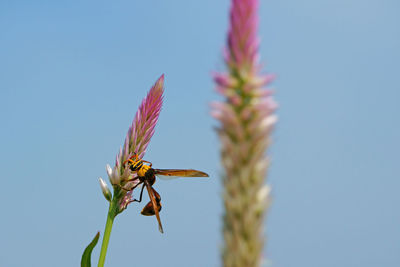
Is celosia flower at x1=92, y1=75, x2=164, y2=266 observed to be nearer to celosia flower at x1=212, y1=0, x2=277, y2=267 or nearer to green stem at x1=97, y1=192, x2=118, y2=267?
green stem at x1=97, y1=192, x2=118, y2=267

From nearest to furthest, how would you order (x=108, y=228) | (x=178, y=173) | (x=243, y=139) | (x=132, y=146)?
(x=243, y=139), (x=108, y=228), (x=178, y=173), (x=132, y=146)

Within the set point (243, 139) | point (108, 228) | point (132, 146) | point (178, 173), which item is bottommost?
point (243, 139)

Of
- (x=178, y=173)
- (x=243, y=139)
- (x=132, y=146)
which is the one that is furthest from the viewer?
(x=132, y=146)

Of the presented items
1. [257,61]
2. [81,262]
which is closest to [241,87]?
[257,61]

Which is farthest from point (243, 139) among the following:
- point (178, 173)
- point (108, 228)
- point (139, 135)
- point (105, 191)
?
point (105, 191)

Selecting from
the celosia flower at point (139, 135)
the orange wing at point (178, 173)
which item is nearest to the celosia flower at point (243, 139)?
the orange wing at point (178, 173)

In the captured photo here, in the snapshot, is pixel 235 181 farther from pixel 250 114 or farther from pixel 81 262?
pixel 81 262

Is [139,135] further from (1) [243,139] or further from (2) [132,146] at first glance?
(1) [243,139]
